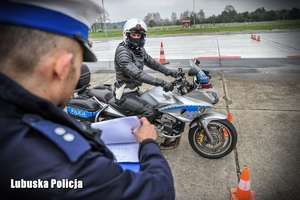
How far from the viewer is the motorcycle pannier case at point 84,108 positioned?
3.40 metres

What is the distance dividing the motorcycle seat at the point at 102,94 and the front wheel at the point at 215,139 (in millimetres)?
1259

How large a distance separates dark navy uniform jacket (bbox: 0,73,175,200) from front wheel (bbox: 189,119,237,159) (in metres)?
2.53

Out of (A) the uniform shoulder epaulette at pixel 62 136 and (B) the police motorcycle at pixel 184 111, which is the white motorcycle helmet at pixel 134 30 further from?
(A) the uniform shoulder epaulette at pixel 62 136

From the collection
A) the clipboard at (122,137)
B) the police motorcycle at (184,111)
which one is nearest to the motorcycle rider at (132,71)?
the police motorcycle at (184,111)

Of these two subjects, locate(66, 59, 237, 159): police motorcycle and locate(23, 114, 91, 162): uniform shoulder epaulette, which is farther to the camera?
locate(66, 59, 237, 159): police motorcycle

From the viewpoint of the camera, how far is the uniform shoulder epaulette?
783mm

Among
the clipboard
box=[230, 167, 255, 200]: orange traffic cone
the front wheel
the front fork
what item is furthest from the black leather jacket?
the clipboard

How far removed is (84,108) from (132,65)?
936 millimetres

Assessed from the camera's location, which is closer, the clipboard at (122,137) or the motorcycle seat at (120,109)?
the clipboard at (122,137)

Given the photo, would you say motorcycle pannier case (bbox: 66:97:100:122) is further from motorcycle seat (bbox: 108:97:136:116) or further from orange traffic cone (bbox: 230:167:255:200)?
orange traffic cone (bbox: 230:167:255:200)

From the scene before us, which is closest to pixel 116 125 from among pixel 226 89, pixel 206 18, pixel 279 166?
pixel 279 166

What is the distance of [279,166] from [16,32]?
337 cm

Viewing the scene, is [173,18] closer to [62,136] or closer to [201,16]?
[201,16]

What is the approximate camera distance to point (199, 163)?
11.0ft
